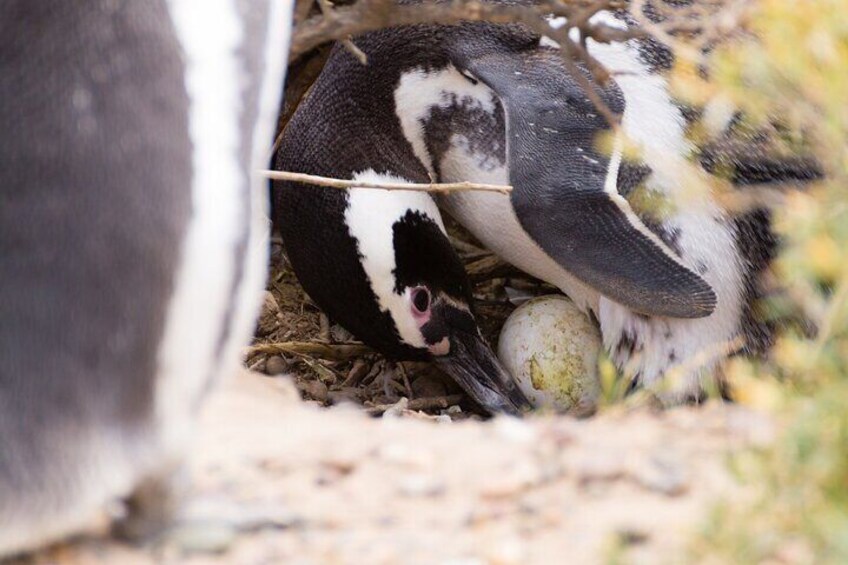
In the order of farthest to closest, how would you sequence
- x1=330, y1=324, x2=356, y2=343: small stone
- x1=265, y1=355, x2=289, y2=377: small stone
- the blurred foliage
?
x1=330, y1=324, x2=356, y2=343: small stone
x1=265, y1=355, x2=289, y2=377: small stone
the blurred foliage

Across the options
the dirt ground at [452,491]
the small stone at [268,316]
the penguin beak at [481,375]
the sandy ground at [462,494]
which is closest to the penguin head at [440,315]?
the penguin beak at [481,375]

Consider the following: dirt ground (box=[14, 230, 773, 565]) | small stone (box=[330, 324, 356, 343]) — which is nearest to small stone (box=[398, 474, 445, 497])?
dirt ground (box=[14, 230, 773, 565])

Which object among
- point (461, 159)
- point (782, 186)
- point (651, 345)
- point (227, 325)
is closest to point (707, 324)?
point (651, 345)

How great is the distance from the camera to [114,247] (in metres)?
1.24

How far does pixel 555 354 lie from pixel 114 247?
155 cm

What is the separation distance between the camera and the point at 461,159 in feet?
9.00

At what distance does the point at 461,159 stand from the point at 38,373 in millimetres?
1626

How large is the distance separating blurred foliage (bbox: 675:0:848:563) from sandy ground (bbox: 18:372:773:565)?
65 millimetres

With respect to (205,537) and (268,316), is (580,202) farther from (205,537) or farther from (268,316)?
(205,537)

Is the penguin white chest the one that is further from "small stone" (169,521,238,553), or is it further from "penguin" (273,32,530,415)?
"small stone" (169,521,238,553)

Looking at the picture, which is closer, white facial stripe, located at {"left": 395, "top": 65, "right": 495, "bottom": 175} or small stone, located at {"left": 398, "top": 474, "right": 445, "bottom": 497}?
small stone, located at {"left": 398, "top": 474, "right": 445, "bottom": 497}

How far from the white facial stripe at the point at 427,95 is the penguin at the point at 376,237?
0.02 metres

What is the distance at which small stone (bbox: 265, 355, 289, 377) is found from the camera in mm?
2775

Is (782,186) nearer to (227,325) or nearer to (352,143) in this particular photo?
(352,143)
